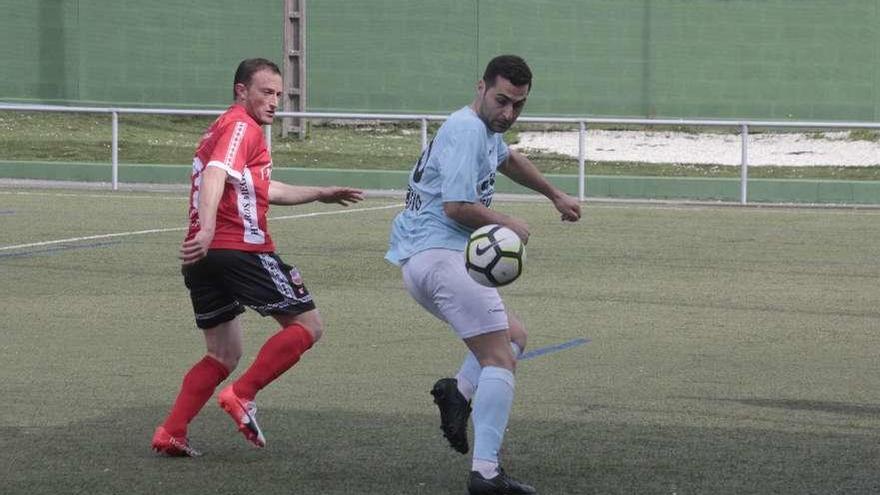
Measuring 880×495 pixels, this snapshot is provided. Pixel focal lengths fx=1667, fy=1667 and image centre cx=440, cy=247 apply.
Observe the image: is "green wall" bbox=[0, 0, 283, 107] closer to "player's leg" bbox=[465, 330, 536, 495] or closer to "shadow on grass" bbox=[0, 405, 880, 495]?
"shadow on grass" bbox=[0, 405, 880, 495]

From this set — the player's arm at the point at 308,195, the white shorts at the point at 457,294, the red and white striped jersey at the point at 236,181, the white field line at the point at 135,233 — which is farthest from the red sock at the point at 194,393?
the white field line at the point at 135,233

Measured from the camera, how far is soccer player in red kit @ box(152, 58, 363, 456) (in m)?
6.57

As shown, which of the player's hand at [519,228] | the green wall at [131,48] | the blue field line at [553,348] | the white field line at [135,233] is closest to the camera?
the player's hand at [519,228]

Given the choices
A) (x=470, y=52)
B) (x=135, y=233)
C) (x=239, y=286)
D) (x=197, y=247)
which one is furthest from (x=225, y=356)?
(x=470, y=52)

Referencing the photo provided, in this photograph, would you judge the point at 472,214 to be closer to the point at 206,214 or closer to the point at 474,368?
the point at 474,368

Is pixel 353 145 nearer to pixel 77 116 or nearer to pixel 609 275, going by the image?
pixel 77 116

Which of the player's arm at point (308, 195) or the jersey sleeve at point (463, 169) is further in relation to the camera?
the player's arm at point (308, 195)

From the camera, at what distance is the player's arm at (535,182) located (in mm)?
6633

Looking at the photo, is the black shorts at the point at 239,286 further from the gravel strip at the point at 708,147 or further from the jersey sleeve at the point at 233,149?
the gravel strip at the point at 708,147

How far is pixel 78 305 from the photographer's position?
453 inches

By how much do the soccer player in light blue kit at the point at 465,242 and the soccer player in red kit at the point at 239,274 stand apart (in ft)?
1.96

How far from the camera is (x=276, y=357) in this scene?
6.71m

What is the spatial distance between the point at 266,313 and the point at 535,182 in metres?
1.21

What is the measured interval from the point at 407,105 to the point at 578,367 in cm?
1995
